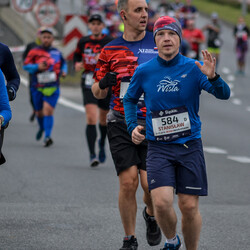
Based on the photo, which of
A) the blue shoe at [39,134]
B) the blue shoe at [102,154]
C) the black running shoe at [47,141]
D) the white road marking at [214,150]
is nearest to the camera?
the blue shoe at [102,154]

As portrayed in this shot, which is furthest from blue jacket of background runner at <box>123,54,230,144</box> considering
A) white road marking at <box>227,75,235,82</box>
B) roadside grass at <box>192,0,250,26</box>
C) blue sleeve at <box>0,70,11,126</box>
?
roadside grass at <box>192,0,250,26</box>

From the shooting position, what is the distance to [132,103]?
6527mm

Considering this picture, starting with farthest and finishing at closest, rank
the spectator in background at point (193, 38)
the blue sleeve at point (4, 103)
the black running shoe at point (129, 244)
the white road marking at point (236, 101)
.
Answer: the spectator in background at point (193, 38)
the white road marking at point (236, 101)
the black running shoe at point (129, 244)
the blue sleeve at point (4, 103)

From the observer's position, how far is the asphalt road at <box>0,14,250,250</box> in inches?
286

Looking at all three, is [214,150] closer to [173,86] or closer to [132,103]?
[132,103]

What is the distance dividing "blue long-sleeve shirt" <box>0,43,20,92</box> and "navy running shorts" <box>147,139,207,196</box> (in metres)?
1.81

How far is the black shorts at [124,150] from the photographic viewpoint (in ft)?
22.6

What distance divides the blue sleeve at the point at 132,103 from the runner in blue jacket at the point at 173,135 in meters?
0.14

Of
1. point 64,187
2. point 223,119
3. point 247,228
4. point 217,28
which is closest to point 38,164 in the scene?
point 64,187

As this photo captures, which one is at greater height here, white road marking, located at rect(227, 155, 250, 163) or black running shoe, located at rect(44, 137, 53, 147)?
white road marking, located at rect(227, 155, 250, 163)

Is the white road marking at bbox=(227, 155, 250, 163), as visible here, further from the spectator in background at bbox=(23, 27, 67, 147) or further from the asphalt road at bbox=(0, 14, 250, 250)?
the spectator in background at bbox=(23, 27, 67, 147)

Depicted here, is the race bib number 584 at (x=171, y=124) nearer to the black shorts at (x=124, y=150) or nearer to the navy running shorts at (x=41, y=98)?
the black shorts at (x=124, y=150)

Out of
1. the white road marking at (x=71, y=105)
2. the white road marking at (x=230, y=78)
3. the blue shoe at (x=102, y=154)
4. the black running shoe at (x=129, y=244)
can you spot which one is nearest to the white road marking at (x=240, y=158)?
the blue shoe at (x=102, y=154)

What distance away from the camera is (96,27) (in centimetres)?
1162
